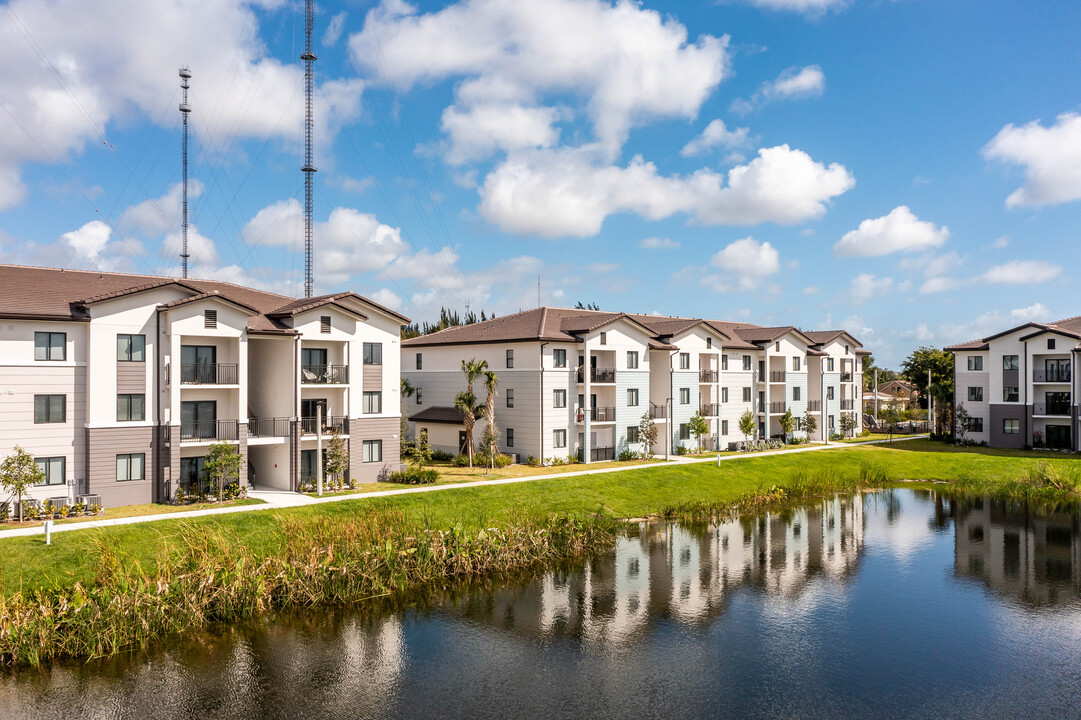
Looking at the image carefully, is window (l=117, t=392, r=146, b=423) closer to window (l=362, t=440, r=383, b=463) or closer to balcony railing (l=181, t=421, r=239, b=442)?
balcony railing (l=181, t=421, r=239, b=442)

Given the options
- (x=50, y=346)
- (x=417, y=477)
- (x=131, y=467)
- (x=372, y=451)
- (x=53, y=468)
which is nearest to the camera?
(x=53, y=468)

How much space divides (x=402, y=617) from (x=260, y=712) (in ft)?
18.1

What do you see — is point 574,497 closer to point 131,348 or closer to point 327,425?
point 327,425

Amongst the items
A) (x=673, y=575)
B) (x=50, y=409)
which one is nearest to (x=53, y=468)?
(x=50, y=409)

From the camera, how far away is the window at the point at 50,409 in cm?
2566

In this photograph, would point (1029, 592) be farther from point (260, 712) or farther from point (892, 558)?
point (260, 712)

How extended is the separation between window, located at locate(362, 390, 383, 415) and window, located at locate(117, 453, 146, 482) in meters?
9.34

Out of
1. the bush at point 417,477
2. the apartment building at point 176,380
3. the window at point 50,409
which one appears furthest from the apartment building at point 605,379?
the window at point 50,409

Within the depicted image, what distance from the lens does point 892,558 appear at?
26.6 meters

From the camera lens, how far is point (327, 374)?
32.8 m

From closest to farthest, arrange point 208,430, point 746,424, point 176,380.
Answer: point 176,380 < point 208,430 < point 746,424

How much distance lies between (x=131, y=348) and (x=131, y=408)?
2234 mm

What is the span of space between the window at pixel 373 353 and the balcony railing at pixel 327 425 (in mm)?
→ 2957

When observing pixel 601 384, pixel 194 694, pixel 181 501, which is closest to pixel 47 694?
pixel 194 694
